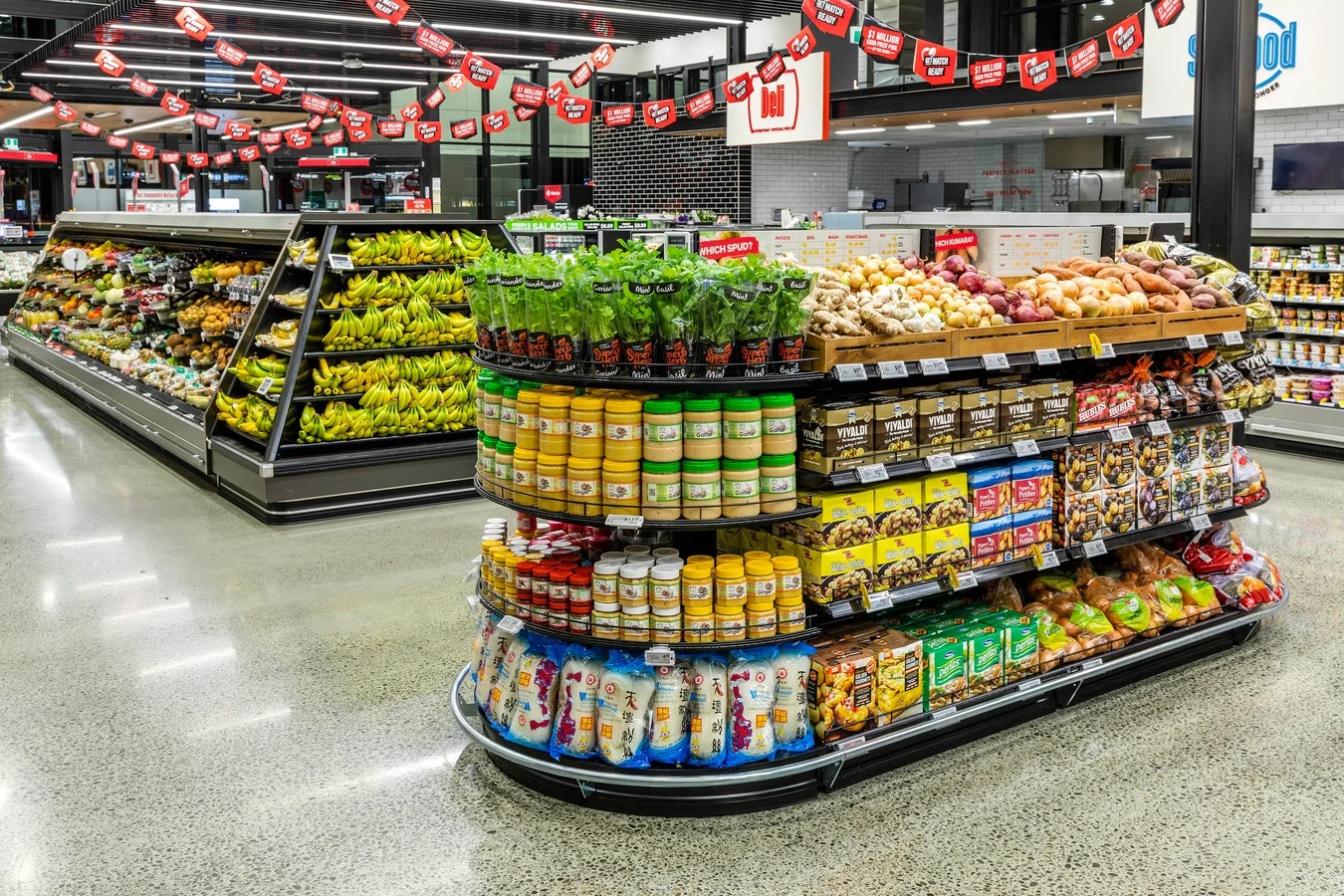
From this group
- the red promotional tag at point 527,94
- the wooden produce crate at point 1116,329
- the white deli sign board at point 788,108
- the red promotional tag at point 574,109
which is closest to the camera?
the wooden produce crate at point 1116,329

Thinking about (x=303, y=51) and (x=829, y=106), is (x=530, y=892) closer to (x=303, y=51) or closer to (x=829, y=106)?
(x=829, y=106)

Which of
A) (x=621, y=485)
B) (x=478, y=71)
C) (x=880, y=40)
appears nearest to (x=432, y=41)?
(x=478, y=71)

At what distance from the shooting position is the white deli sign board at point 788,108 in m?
13.5

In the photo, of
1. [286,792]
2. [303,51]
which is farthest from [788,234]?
[303,51]

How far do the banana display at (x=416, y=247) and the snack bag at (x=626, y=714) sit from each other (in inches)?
175

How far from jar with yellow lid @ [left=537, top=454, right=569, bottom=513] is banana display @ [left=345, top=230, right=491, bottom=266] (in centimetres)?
398

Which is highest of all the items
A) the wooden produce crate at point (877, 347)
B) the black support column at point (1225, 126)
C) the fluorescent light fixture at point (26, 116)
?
the fluorescent light fixture at point (26, 116)

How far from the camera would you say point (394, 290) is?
7285 millimetres

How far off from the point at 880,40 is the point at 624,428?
6.75 m

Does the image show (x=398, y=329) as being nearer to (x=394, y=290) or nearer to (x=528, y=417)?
(x=394, y=290)

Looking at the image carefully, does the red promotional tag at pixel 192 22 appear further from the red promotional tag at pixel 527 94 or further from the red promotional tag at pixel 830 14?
the red promotional tag at pixel 830 14

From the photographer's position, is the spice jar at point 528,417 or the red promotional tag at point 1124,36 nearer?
the spice jar at point 528,417

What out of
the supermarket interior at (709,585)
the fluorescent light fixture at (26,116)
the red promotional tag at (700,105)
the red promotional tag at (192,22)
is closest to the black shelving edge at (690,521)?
the supermarket interior at (709,585)

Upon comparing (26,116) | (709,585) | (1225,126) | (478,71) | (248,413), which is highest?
(26,116)
